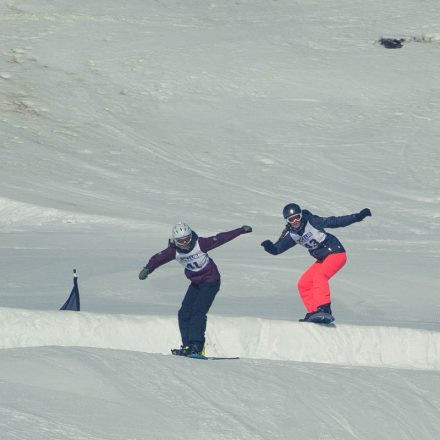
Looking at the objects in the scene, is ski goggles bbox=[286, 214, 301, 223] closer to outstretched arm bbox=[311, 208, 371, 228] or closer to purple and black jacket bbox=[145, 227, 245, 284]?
outstretched arm bbox=[311, 208, 371, 228]

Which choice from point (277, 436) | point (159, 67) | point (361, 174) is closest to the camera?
point (277, 436)

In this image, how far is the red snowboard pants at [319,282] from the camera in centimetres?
1309

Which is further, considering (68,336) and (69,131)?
(69,131)

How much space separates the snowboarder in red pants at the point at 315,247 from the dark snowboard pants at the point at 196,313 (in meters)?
0.95

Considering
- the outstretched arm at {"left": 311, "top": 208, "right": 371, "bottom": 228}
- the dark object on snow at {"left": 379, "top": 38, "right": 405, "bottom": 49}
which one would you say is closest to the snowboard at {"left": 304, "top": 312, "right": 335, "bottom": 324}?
the outstretched arm at {"left": 311, "top": 208, "right": 371, "bottom": 228}

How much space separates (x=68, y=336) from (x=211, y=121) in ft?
52.7

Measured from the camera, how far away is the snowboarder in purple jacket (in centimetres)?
1200

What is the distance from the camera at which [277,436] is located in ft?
30.6

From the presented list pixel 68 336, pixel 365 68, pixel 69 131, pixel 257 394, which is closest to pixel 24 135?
pixel 69 131

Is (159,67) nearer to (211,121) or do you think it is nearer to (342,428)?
(211,121)

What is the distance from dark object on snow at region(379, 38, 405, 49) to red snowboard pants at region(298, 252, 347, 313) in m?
20.5

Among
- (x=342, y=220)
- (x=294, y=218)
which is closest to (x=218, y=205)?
(x=294, y=218)

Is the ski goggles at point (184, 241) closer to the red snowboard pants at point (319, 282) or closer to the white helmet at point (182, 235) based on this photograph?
the white helmet at point (182, 235)

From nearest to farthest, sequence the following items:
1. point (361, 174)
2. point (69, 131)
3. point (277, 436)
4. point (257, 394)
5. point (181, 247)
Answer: point (277, 436) → point (257, 394) → point (181, 247) → point (361, 174) → point (69, 131)
